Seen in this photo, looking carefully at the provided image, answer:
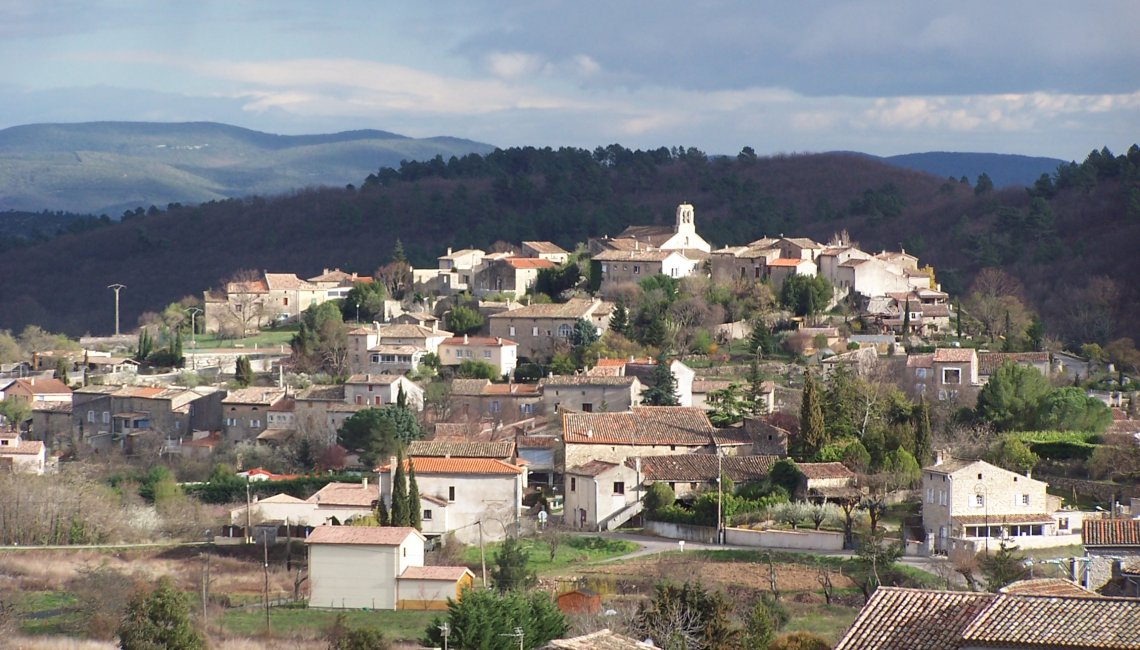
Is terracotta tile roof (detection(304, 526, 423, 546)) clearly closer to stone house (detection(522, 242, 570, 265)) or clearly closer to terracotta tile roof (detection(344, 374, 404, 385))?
terracotta tile roof (detection(344, 374, 404, 385))

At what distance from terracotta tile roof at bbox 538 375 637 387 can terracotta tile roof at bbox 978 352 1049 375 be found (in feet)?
30.8

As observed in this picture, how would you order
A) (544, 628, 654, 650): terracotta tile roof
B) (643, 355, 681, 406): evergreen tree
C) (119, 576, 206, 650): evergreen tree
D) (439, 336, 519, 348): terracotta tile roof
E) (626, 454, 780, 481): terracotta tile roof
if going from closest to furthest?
(544, 628, 654, 650): terracotta tile roof, (119, 576, 206, 650): evergreen tree, (626, 454, 780, 481): terracotta tile roof, (643, 355, 681, 406): evergreen tree, (439, 336, 519, 348): terracotta tile roof

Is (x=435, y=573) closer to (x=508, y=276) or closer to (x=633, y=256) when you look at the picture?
(x=633, y=256)

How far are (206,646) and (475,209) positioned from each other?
241ft

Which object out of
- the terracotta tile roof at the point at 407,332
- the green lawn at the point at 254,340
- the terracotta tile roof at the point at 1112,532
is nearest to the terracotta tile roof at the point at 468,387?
the terracotta tile roof at the point at 407,332

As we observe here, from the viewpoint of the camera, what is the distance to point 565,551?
37.4 meters

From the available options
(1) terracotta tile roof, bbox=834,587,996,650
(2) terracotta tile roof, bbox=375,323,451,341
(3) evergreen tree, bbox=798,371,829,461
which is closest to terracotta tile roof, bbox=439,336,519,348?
(2) terracotta tile roof, bbox=375,323,451,341

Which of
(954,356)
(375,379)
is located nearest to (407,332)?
(375,379)

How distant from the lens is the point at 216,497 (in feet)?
149

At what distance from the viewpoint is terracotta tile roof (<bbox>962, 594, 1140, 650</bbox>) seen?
1642cm

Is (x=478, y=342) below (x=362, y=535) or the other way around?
the other way around

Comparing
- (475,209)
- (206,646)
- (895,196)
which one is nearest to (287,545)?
(206,646)

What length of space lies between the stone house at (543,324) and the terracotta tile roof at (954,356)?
11.5 m

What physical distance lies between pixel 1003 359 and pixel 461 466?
1684 cm
